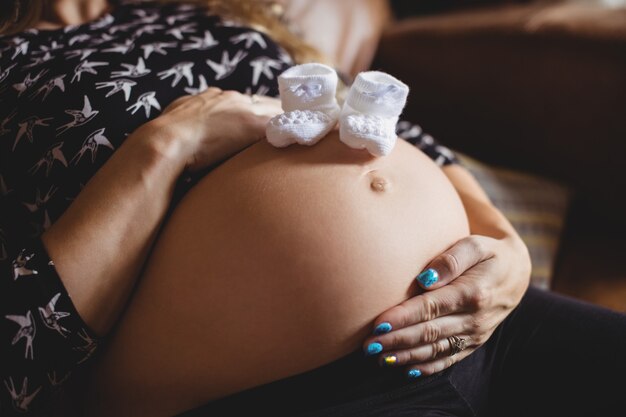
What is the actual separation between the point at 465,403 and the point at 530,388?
0.13m

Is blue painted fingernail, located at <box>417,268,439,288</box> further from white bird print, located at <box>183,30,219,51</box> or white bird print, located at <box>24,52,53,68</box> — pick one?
white bird print, located at <box>24,52,53,68</box>

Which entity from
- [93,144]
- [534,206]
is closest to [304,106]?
[93,144]

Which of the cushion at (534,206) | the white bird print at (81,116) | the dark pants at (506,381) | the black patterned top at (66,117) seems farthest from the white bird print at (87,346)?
the cushion at (534,206)

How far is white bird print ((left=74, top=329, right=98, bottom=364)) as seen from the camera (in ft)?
1.96

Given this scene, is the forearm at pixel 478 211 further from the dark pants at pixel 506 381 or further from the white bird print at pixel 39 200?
the white bird print at pixel 39 200

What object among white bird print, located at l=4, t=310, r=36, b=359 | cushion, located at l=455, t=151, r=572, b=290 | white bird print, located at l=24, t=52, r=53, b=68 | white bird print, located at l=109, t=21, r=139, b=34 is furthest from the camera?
cushion, located at l=455, t=151, r=572, b=290

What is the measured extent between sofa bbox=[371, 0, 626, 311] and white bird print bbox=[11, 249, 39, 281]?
0.93 meters

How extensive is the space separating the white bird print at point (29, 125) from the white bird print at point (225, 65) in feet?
0.85

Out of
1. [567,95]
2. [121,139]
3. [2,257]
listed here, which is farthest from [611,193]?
[2,257]

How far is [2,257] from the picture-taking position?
68 centimetres

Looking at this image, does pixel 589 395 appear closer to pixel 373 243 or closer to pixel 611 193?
pixel 373 243

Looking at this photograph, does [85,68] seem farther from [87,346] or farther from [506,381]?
[506,381]

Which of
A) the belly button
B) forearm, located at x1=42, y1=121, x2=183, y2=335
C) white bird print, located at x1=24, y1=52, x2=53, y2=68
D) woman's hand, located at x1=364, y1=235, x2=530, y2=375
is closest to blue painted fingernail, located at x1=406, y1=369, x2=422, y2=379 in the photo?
woman's hand, located at x1=364, y1=235, x2=530, y2=375

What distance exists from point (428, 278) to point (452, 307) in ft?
0.16
